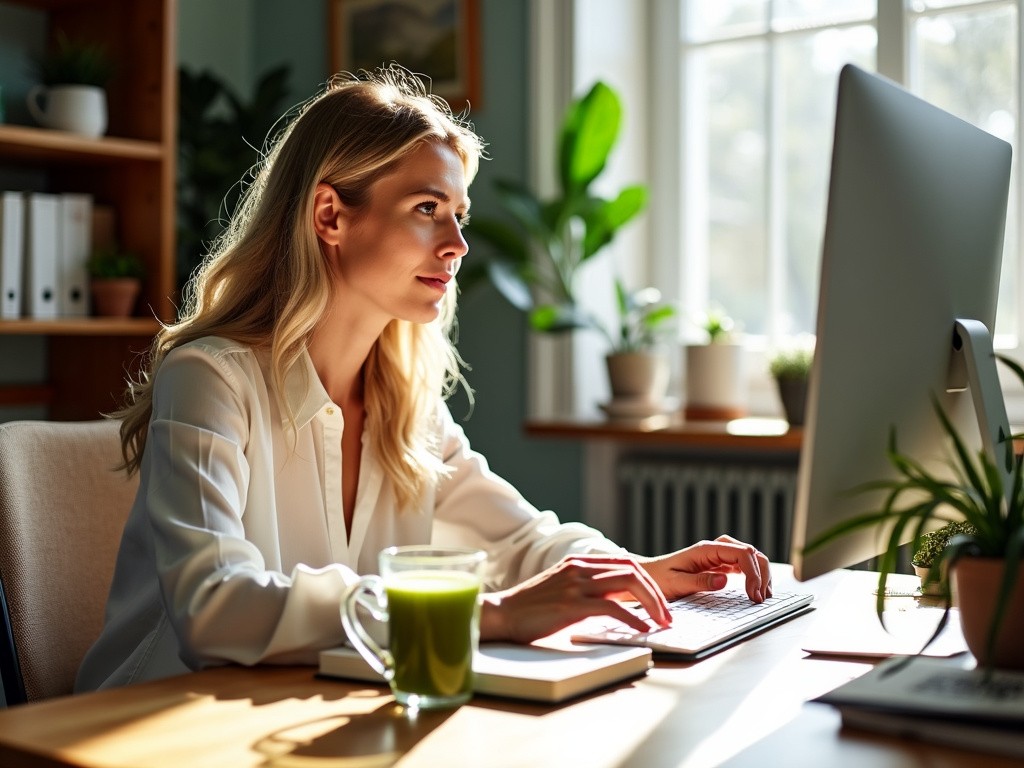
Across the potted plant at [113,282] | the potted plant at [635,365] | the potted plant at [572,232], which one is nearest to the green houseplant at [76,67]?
the potted plant at [113,282]

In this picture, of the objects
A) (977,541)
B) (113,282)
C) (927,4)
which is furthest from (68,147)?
(977,541)

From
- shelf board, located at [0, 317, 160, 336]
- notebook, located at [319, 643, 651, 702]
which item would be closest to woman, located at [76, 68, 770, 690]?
notebook, located at [319, 643, 651, 702]

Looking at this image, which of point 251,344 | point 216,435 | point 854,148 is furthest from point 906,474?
point 251,344

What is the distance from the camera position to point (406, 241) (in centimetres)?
162

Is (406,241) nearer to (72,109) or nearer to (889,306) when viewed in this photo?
(889,306)

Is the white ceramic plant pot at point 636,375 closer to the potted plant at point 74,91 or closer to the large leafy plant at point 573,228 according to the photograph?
the large leafy plant at point 573,228

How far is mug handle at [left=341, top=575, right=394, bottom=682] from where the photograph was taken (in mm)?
1036

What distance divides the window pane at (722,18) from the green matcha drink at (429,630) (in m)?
2.42

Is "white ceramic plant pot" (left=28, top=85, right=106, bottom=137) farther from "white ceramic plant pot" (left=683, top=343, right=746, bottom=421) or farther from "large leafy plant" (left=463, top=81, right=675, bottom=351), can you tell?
"white ceramic plant pot" (left=683, top=343, right=746, bottom=421)

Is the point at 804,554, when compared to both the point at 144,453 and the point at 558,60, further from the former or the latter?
the point at 558,60

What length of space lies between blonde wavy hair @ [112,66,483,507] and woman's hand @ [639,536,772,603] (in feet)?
1.29

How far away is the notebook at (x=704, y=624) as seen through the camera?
119 cm

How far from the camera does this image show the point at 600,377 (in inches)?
126

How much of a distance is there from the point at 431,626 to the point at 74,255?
6.80ft
